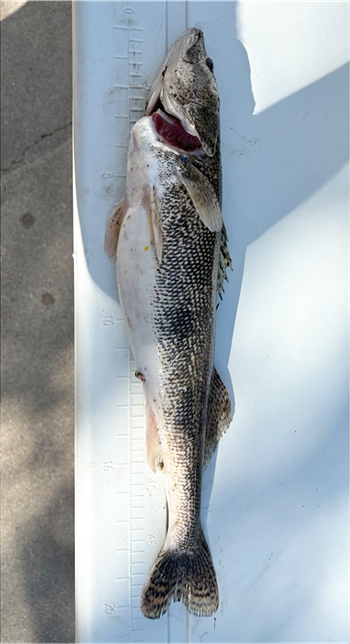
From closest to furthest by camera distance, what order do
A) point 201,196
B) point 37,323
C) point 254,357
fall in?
point 201,196 → point 254,357 → point 37,323

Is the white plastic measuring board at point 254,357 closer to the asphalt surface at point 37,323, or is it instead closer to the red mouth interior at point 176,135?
the red mouth interior at point 176,135

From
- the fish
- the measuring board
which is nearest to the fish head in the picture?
the fish

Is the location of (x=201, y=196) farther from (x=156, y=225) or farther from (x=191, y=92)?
(x=191, y=92)

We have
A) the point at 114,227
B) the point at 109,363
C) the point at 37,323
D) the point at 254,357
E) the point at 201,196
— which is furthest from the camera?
the point at 37,323

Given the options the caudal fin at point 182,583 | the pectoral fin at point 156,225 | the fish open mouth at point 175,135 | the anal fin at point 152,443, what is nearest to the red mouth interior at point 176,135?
the fish open mouth at point 175,135

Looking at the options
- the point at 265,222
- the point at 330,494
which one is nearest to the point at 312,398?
the point at 330,494

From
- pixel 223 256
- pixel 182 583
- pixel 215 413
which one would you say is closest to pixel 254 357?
pixel 215 413

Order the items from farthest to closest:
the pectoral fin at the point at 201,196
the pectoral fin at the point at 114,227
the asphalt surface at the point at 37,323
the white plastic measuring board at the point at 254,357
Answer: the asphalt surface at the point at 37,323 < the white plastic measuring board at the point at 254,357 < the pectoral fin at the point at 114,227 < the pectoral fin at the point at 201,196

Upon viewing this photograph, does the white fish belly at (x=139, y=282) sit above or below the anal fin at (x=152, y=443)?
above
